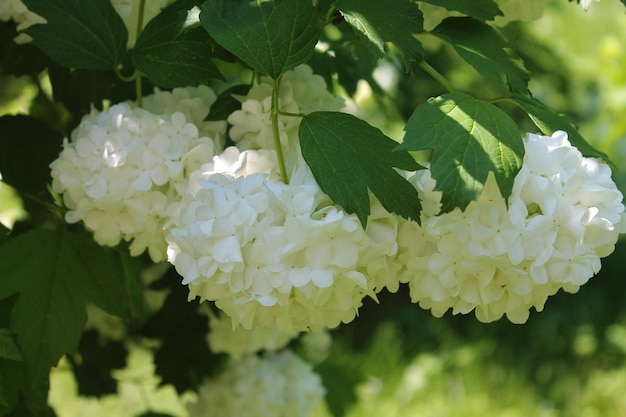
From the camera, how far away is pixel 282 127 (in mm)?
1370

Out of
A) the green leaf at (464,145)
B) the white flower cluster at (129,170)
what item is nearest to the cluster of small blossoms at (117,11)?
the white flower cluster at (129,170)

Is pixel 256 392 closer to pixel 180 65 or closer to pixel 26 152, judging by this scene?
pixel 26 152

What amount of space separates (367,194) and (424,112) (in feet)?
0.43

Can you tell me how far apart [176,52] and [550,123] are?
565mm

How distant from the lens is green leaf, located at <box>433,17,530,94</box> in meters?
1.31

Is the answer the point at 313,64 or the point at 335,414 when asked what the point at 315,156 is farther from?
the point at 335,414

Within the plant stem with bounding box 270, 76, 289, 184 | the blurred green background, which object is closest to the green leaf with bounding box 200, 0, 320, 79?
the plant stem with bounding box 270, 76, 289, 184

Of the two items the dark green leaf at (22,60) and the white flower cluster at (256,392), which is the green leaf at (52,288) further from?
the white flower cluster at (256,392)

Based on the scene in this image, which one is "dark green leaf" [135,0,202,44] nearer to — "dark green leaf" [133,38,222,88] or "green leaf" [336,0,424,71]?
"dark green leaf" [133,38,222,88]

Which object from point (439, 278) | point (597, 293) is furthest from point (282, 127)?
point (597, 293)

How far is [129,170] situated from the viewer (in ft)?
4.58

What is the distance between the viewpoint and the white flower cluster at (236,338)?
220 centimetres

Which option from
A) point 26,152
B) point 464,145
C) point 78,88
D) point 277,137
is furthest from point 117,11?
point 464,145

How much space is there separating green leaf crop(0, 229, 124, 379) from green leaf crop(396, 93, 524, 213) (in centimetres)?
65
